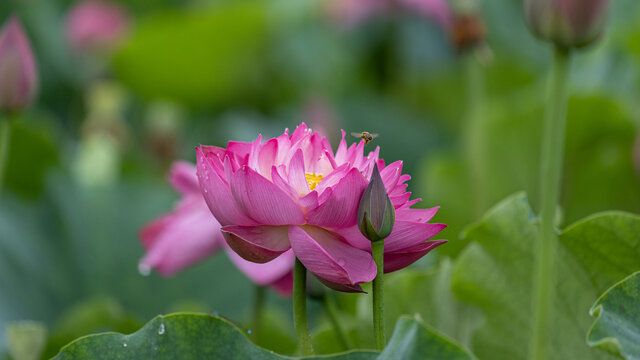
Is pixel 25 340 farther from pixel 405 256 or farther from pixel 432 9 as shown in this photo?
pixel 432 9

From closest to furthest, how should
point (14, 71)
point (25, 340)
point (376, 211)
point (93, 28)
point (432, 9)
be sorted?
point (376, 211), point (25, 340), point (14, 71), point (432, 9), point (93, 28)

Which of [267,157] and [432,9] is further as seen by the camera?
[432,9]

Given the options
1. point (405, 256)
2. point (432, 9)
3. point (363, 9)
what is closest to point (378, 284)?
point (405, 256)

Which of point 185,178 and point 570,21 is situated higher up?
point 570,21

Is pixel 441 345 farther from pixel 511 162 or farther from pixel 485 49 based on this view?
pixel 511 162

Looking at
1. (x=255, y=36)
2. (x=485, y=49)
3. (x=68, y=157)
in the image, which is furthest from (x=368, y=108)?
(x=485, y=49)

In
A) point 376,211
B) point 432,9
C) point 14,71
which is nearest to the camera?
point 376,211

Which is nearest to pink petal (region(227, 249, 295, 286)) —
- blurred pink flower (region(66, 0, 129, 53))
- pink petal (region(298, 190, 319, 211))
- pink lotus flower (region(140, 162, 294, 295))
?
pink lotus flower (region(140, 162, 294, 295))
